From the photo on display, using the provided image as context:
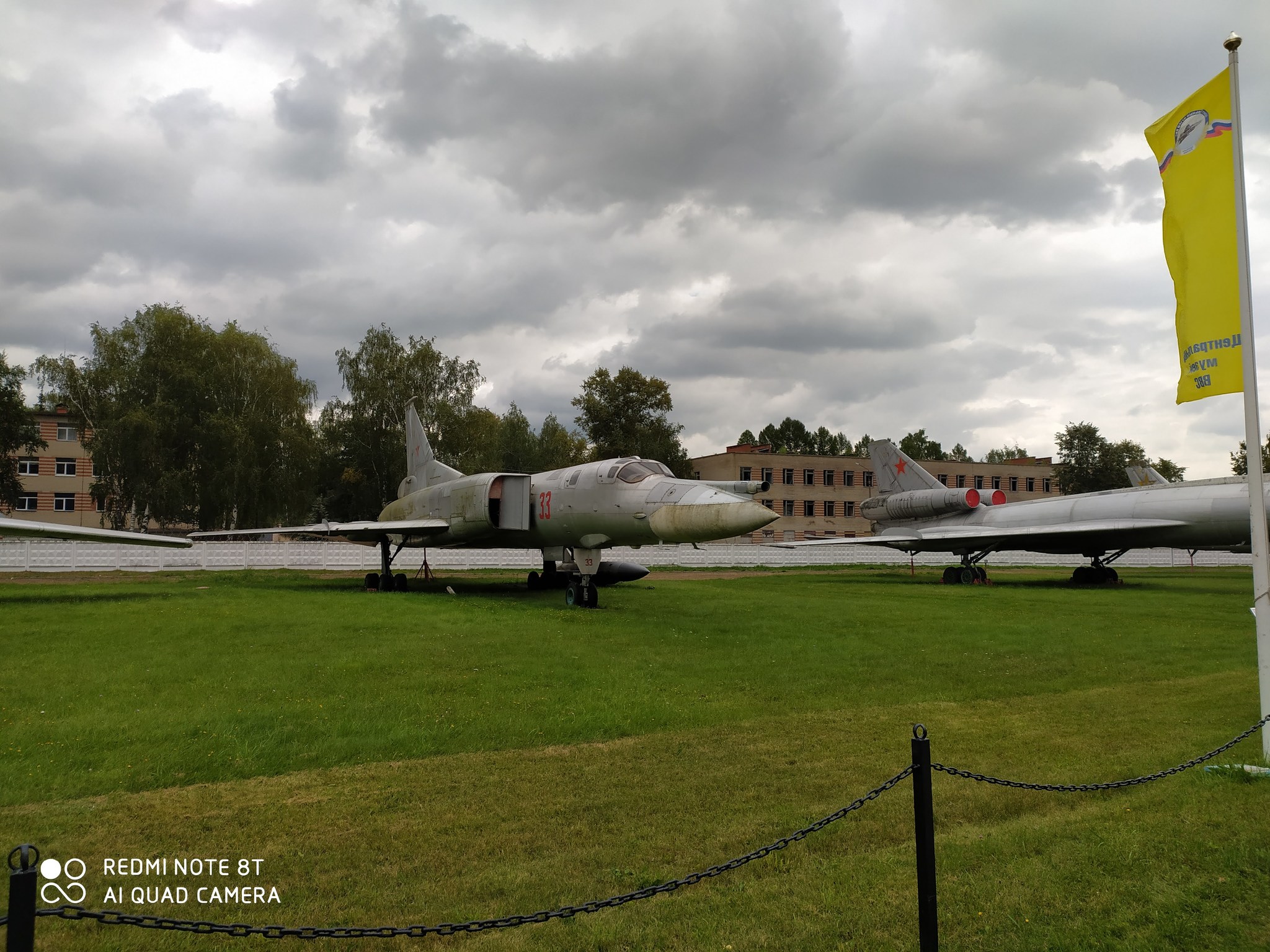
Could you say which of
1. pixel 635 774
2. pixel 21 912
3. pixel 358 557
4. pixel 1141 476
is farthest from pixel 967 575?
pixel 21 912

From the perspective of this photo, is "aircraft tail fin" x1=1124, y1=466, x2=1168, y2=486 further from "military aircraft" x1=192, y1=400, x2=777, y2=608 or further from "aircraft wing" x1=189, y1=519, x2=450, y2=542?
"aircraft wing" x1=189, y1=519, x2=450, y2=542

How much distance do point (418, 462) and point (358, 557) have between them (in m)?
8.44

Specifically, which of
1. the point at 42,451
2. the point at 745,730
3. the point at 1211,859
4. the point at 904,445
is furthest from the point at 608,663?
the point at 904,445

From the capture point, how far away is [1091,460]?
59281 mm

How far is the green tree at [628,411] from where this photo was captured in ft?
181

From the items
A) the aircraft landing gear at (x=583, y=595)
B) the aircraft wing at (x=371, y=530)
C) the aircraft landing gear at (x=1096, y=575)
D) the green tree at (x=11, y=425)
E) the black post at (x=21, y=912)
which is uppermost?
the green tree at (x=11, y=425)

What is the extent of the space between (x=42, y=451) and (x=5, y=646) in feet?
179

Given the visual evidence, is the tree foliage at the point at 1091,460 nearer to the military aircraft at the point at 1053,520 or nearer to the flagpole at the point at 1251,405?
the military aircraft at the point at 1053,520

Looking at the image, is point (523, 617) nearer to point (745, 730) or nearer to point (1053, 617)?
point (745, 730)

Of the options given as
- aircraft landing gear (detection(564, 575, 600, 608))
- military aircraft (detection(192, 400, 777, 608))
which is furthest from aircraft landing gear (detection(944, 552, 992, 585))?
aircraft landing gear (detection(564, 575, 600, 608))

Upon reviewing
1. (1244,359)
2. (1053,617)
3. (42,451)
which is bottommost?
(1053,617)

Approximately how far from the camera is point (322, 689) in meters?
8.55

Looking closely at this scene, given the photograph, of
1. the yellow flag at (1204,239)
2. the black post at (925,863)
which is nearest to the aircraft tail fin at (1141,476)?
the yellow flag at (1204,239)

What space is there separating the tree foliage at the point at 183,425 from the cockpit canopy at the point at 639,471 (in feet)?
91.2
